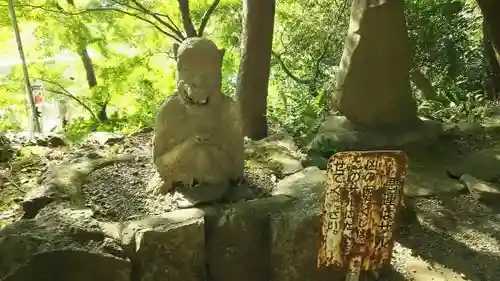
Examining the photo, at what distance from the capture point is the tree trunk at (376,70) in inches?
170

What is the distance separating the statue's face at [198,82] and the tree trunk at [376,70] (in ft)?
6.07

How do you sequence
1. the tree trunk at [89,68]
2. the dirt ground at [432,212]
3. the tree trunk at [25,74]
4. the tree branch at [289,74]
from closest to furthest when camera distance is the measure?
the dirt ground at [432,212], the tree trunk at [25,74], the tree branch at [289,74], the tree trunk at [89,68]

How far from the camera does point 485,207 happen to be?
401cm

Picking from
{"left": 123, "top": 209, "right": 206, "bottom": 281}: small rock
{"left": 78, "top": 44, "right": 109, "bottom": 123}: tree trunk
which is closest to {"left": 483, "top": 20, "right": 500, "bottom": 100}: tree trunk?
{"left": 123, "top": 209, "right": 206, "bottom": 281}: small rock

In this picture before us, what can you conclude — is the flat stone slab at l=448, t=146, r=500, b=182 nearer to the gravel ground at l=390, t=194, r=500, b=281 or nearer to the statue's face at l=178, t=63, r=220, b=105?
the gravel ground at l=390, t=194, r=500, b=281

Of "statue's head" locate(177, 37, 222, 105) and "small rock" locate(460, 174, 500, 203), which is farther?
"small rock" locate(460, 174, 500, 203)

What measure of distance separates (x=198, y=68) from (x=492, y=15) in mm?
4093

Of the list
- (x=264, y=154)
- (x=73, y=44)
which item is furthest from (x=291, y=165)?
(x=73, y=44)

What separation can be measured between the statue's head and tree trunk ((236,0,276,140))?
7.27ft

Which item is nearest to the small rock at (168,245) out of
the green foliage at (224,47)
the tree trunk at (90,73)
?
the green foliage at (224,47)

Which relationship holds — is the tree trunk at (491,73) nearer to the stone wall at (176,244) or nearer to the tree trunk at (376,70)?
the tree trunk at (376,70)

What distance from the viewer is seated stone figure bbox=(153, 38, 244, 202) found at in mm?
3126

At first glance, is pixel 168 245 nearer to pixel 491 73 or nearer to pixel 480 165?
pixel 480 165

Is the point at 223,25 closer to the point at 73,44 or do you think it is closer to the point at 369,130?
the point at 73,44
